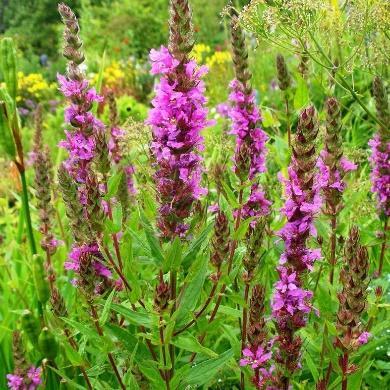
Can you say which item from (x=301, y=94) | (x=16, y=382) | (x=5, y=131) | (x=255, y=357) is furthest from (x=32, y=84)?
(x=255, y=357)

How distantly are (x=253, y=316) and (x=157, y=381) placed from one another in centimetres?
40

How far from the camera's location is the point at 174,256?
6.58ft

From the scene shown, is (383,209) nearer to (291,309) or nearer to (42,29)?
(291,309)

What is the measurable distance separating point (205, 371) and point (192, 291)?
0.30m

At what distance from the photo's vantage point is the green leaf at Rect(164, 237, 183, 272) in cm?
198

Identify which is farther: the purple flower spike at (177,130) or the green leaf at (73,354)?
the green leaf at (73,354)

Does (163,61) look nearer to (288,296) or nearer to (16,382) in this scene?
(288,296)

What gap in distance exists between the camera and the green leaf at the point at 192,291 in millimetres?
2068

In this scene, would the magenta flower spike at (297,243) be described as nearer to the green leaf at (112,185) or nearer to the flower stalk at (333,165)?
the flower stalk at (333,165)

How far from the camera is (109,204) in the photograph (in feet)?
8.09

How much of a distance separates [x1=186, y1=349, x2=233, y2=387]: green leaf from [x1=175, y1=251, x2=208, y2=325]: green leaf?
0.62ft

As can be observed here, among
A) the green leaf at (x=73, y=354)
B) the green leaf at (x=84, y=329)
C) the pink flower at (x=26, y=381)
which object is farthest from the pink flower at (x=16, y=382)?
the green leaf at (x=84, y=329)

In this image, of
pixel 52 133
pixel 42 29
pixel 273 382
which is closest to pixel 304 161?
pixel 273 382

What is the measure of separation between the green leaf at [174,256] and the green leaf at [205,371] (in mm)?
364
